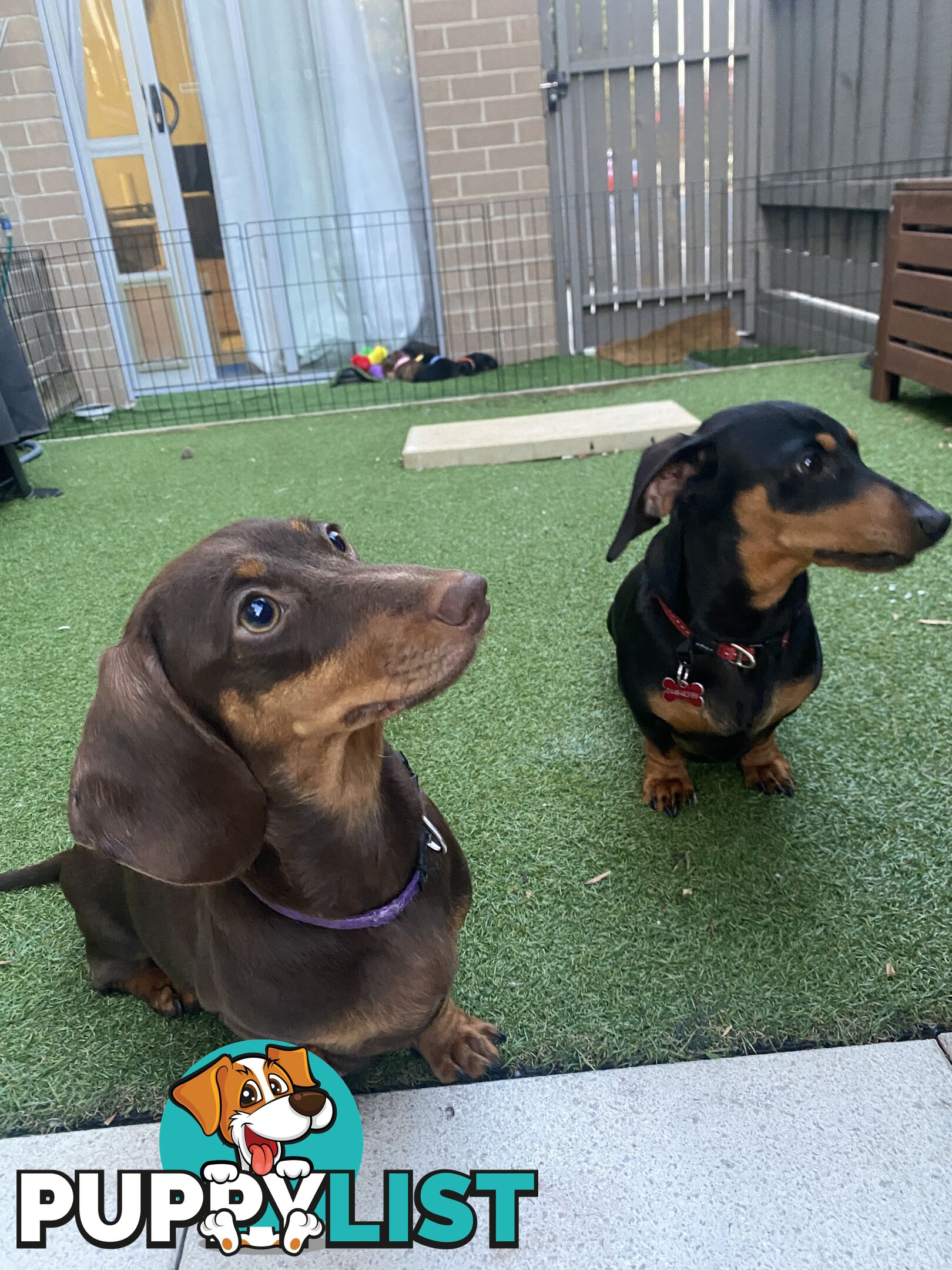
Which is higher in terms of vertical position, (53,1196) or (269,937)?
(269,937)

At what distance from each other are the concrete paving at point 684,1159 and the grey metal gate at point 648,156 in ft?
23.7

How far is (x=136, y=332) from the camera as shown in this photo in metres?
7.74

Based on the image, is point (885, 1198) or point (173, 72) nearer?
point (885, 1198)

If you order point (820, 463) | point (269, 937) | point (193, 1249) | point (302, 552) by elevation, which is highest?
point (302, 552)

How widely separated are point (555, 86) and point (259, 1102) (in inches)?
312

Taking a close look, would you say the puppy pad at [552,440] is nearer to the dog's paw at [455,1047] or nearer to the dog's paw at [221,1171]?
the dog's paw at [455,1047]

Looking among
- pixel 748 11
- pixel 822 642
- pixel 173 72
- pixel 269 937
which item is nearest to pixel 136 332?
pixel 173 72

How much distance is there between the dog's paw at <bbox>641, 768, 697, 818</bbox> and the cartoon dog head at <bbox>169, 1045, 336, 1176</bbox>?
110cm

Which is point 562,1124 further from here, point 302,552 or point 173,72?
point 173,72

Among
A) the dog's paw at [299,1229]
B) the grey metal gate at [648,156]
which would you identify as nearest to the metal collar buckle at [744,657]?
the dog's paw at [299,1229]

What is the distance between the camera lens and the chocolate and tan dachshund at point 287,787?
3.67 feet

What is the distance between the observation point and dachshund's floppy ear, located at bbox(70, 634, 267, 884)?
1099mm

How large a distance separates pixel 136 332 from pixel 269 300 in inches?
49.4

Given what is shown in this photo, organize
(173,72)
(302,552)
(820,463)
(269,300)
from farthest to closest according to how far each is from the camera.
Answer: (269,300) → (173,72) → (820,463) → (302,552)
